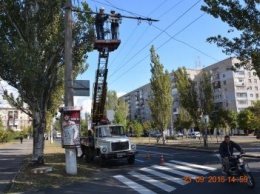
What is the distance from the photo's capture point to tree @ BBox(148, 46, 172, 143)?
153ft

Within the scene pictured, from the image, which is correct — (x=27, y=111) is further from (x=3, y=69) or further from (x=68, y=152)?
(x=68, y=152)

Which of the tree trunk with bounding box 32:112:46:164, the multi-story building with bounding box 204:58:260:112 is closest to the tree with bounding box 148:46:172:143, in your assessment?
the tree trunk with bounding box 32:112:46:164

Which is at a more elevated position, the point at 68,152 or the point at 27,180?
the point at 68,152

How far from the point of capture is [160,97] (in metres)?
47.0

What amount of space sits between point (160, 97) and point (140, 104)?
12643 cm

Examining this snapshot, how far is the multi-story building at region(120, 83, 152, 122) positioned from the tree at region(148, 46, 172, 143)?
4309 inches

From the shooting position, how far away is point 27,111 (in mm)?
22188

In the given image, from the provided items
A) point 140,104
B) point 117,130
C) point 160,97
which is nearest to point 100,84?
point 117,130

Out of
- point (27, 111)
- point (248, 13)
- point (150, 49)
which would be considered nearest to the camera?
point (248, 13)

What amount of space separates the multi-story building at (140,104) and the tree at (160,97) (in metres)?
109

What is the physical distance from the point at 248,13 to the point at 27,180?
411 inches

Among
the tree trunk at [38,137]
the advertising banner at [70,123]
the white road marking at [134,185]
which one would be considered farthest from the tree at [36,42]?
the white road marking at [134,185]

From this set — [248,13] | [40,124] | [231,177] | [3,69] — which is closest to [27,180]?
[40,124]
